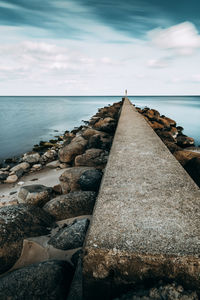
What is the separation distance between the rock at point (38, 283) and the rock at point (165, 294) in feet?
2.23

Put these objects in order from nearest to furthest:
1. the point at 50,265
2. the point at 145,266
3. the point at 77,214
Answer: the point at 145,266 → the point at 50,265 → the point at 77,214

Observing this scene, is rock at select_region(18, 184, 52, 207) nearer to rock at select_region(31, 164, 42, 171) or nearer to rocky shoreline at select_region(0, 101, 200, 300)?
rocky shoreline at select_region(0, 101, 200, 300)

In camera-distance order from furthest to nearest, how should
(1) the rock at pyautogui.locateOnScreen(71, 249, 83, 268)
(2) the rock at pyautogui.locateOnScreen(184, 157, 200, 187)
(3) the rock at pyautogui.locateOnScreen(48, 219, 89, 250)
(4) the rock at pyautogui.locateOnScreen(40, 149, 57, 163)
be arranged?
(4) the rock at pyautogui.locateOnScreen(40, 149, 57, 163) < (2) the rock at pyautogui.locateOnScreen(184, 157, 200, 187) < (3) the rock at pyautogui.locateOnScreen(48, 219, 89, 250) < (1) the rock at pyautogui.locateOnScreen(71, 249, 83, 268)

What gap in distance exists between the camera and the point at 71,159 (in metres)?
5.53

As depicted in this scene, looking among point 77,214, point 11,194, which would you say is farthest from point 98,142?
point 77,214

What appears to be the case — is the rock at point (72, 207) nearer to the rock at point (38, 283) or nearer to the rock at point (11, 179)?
the rock at point (38, 283)

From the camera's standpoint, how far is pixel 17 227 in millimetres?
2100

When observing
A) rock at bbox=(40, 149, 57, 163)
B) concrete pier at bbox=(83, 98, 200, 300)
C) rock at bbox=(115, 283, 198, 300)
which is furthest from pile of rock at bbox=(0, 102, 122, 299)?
rock at bbox=(40, 149, 57, 163)

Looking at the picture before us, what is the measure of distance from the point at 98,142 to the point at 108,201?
4061mm

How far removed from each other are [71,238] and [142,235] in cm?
108

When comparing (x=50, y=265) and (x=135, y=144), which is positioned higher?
(x=135, y=144)

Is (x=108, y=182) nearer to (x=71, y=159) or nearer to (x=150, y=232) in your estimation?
(x=150, y=232)

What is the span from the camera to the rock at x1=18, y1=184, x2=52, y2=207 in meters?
3.04

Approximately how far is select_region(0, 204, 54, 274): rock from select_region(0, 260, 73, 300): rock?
358 mm
